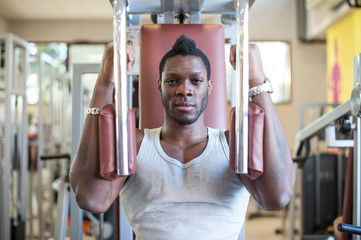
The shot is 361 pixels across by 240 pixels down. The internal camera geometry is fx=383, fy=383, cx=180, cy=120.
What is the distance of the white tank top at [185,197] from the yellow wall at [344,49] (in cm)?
400

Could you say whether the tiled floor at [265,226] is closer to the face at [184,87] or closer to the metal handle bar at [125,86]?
the face at [184,87]

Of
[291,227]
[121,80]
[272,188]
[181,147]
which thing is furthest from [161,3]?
[291,227]

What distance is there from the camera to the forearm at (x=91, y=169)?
3.08 feet

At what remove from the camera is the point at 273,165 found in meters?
0.92

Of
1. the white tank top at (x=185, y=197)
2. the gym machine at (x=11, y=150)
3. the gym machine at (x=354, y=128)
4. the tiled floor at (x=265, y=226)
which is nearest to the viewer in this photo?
the white tank top at (x=185, y=197)

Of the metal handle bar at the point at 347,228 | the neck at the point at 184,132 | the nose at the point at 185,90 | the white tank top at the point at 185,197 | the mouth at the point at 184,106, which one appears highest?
the nose at the point at 185,90

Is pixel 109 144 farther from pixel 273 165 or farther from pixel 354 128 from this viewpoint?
pixel 354 128

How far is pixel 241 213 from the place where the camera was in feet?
3.54

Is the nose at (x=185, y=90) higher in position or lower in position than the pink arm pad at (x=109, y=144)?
higher

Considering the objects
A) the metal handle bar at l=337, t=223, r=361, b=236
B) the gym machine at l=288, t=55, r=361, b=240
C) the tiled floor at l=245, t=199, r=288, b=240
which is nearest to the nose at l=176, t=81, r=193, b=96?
the metal handle bar at l=337, t=223, r=361, b=236

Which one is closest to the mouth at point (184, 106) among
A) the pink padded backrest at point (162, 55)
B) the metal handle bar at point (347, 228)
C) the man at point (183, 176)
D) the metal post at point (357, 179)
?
the man at point (183, 176)

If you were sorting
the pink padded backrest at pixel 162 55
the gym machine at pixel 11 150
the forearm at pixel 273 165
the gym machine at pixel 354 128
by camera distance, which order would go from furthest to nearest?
the gym machine at pixel 11 150
the gym machine at pixel 354 128
the pink padded backrest at pixel 162 55
the forearm at pixel 273 165

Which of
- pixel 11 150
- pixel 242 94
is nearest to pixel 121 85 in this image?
pixel 242 94

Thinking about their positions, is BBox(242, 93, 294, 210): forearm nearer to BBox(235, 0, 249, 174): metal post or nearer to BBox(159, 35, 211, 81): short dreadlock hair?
BBox(235, 0, 249, 174): metal post
